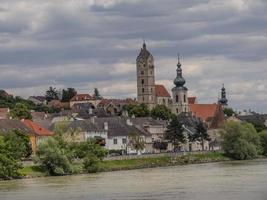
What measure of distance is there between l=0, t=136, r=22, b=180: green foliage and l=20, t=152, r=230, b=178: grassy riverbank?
2003mm

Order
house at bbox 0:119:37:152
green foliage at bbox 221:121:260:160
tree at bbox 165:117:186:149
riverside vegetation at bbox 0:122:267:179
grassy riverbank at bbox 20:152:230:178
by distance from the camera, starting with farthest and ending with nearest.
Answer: tree at bbox 165:117:186:149 < green foliage at bbox 221:121:260:160 < house at bbox 0:119:37:152 < grassy riverbank at bbox 20:152:230:178 < riverside vegetation at bbox 0:122:267:179

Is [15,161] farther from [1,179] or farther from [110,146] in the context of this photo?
[110,146]

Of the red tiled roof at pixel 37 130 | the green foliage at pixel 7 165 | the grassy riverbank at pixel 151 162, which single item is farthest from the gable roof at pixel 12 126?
the green foliage at pixel 7 165

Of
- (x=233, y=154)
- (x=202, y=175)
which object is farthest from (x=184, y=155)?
(x=202, y=175)

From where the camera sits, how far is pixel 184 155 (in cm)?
13238

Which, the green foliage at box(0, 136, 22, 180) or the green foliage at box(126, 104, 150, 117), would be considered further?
the green foliage at box(126, 104, 150, 117)

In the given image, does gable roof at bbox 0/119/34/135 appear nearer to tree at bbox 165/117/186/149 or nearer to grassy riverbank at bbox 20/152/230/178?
grassy riverbank at bbox 20/152/230/178

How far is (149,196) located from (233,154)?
7766cm

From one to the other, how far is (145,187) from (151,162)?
162 ft

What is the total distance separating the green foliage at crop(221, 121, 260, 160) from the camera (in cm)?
13500

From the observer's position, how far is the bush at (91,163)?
99438 mm

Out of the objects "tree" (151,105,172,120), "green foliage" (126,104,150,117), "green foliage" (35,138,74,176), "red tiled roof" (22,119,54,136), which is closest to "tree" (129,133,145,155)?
"red tiled roof" (22,119,54,136)

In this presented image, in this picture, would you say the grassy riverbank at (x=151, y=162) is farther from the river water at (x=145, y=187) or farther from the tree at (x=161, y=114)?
the tree at (x=161, y=114)

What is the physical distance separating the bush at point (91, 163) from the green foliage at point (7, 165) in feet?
37.8
